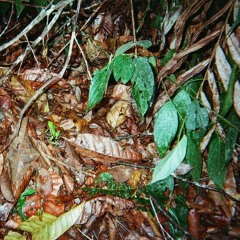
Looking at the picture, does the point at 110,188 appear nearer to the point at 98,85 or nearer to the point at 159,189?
the point at 159,189

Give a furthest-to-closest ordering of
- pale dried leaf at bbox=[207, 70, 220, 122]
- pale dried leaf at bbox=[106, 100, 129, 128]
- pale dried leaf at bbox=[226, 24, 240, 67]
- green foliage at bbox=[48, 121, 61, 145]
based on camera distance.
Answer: pale dried leaf at bbox=[106, 100, 129, 128] → green foliage at bbox=[48, 121, 61, 145] → pale dried leaf at bbox=[207, 70, 220, 122] → pale dried leaf at bbox=[226, 24, 240, 67]

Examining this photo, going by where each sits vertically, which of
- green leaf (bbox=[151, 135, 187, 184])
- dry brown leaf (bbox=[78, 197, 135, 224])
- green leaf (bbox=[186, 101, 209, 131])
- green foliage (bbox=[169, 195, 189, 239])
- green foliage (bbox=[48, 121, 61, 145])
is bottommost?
green foliage (bbox=[169, 195, 189, 239])

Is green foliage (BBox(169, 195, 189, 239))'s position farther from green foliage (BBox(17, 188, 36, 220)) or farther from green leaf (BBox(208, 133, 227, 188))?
green foliage (BBox(17, 188, 36, 220))

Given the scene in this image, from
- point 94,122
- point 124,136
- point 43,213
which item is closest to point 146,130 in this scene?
point 124,136

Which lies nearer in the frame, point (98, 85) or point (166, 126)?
point (98, 85)

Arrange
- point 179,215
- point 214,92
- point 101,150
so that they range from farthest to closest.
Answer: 1. point 101,150
2. point 179,215
3. point 214,92

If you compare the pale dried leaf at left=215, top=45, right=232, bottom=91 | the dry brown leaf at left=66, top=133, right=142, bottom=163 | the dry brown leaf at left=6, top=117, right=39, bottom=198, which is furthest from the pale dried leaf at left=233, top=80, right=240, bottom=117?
the dry brown leaf at left=6, top=117, right=39, bottom=198

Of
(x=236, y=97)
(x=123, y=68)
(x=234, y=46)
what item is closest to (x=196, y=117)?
(x=236, y=97)
